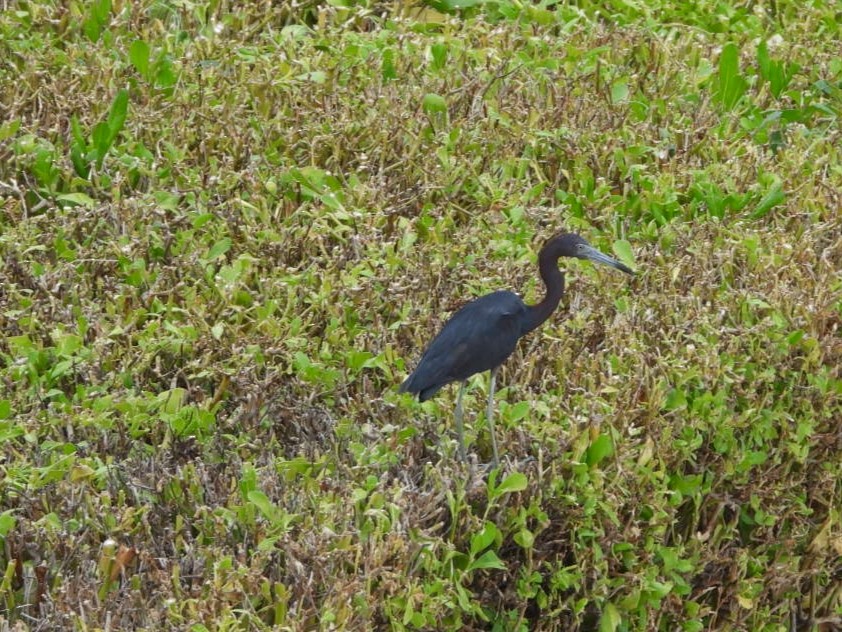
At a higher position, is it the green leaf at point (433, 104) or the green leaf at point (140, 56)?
the green leaf at point (140, 56)

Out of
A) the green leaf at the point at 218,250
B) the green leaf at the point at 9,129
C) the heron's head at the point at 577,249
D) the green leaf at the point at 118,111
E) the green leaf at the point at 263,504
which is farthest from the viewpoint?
the green leaf at the point at 118,111

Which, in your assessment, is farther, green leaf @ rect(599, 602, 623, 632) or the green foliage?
green leaf @ rect(599, 602, 623, 632)

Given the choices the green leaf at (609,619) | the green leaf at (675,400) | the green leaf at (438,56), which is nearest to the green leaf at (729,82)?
the green leaf at (438,56)

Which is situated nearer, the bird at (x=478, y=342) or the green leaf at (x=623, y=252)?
the bird at (x=478, y=342)

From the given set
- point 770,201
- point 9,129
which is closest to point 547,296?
point 770,201

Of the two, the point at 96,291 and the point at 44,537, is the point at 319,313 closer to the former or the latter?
the point at 96,291

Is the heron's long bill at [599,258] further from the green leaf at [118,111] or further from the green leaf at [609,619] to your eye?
the green leaf at [118,111]

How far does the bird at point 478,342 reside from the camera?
455cm

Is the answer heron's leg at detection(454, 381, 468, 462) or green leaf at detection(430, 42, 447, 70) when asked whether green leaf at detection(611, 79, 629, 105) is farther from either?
heron's leg at detection(454, 381, 468, 462)

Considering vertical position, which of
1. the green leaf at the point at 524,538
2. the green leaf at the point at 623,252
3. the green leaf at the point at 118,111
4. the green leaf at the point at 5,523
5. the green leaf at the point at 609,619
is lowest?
the green leaf at the point at 609,619

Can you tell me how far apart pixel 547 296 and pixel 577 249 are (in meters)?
0.22

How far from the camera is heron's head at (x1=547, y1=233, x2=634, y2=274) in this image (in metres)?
5.05

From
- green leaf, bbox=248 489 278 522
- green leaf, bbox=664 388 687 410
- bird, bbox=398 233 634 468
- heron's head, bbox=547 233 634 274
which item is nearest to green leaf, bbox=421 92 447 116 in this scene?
heron's head, bbox=547 233 634 274

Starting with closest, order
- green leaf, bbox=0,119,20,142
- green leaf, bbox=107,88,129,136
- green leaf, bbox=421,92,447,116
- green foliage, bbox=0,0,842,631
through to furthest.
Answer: green foliage, bbox=0,0,842,631 → green leaf, bbox=0,119,20,142 → green leaf, bbox=107,88,129,136 → green leaf, bbox=421,92,447,116
